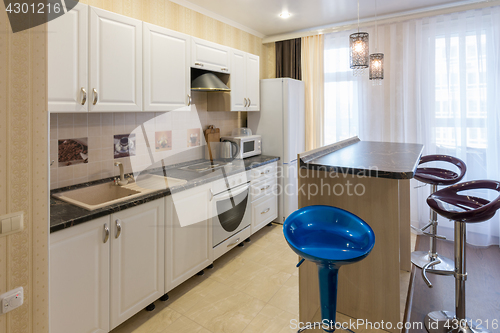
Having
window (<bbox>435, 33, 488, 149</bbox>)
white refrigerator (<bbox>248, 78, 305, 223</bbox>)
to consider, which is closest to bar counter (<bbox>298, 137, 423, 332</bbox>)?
white refrigerator (<bbox>248, 78, 305, 223</bbox>)

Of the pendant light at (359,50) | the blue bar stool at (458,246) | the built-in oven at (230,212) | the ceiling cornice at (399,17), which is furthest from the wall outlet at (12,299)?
the ceiling cornice at (399,17)

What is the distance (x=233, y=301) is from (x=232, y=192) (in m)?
1.02

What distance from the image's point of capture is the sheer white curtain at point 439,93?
320 centimetres

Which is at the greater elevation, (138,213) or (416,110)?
(416,110)

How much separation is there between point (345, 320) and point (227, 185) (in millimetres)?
1504

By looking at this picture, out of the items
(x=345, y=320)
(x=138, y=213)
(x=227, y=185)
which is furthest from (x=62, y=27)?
(x=345, y=320)

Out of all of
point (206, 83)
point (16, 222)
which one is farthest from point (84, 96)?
point (206, 83)

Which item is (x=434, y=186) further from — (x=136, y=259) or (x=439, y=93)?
(x=136, y=259)

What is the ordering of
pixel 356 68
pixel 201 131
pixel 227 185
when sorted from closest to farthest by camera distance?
pixel 356 68, pixel 227 185, pixel 201 131

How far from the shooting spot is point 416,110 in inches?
140

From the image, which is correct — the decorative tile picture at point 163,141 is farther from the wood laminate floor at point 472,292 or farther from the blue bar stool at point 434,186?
the wood laminate floor at point 472,292

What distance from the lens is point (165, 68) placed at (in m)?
2.50

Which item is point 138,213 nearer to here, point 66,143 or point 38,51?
point 66,143

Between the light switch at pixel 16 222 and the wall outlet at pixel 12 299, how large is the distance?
9.5 inches
